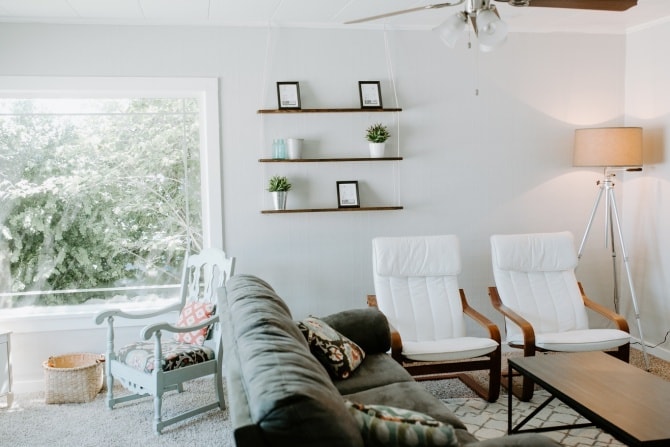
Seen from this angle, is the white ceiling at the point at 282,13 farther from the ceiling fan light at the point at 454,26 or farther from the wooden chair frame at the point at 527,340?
the wooden chair frame at the point at 527,340

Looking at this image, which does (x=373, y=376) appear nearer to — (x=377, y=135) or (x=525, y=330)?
(x=525, y=330)

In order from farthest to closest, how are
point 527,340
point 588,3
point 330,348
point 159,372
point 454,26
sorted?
point 527,340, point 159,372, point 330,348, point 588,3, point 454,26

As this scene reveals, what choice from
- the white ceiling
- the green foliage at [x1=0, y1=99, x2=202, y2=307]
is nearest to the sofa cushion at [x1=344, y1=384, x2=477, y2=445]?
the green foliage at [x1=0, y1=99, x2=202, y2=307]

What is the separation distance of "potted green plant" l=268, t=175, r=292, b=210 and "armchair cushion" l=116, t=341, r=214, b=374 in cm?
117

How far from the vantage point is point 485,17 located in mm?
2373

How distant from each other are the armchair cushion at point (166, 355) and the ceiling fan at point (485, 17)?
2.05 metres

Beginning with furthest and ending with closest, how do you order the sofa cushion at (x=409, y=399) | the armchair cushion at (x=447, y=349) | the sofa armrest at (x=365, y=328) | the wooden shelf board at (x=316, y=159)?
the wooden shelf board at (x=316, y=159) < the armchair cushion at (x=447, y=349) < the sofa armrest at (x=365, y=328) < the sofa cushion at (x=409, y=399)

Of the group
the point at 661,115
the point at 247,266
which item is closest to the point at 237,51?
the point at 247,266

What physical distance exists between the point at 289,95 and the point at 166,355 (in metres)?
1.99

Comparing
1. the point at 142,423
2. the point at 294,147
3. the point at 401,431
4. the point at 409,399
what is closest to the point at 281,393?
the point at 401,431

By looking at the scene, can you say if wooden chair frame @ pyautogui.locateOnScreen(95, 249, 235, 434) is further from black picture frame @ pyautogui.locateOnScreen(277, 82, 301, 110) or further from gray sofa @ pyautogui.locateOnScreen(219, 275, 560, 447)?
black picture frame @ pyautogui.locateOnScreen(277, 82, 301, 110)

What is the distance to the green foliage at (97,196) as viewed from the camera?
4.29m

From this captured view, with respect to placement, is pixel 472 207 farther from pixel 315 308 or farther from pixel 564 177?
pixel 315 308

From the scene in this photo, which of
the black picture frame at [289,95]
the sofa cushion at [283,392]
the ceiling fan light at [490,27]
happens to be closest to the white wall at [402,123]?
the black picture frame at [289,95]
